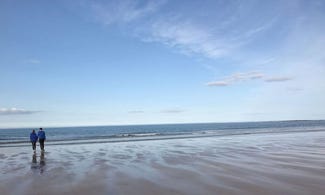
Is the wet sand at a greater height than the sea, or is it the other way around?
the sea

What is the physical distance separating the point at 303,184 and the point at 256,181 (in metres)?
1.47

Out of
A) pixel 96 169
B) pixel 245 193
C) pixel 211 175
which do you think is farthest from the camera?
pixel 96 169

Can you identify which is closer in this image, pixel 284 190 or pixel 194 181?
pixel 284 190

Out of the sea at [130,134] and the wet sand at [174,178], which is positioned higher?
the sea at [130,134]

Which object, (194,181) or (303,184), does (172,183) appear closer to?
(194,181)

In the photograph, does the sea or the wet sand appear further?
the sea

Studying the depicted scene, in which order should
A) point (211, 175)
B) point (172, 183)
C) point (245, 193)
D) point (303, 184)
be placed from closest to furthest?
1. point (245, 193)
2. point (303, 184)
3. point (172, 183)
4. point (211, 175)

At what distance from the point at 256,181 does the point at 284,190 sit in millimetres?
1444

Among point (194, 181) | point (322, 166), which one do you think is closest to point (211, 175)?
point (194, 181)

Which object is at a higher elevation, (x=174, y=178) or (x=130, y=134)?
(x=130, y=134)

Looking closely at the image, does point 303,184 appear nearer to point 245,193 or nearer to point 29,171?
point 245,193

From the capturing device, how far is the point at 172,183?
11016 mm

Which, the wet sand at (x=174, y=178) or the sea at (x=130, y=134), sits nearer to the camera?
the wet sand at (x=174, y=178)

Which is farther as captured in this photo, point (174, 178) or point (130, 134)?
point (130, 134)
